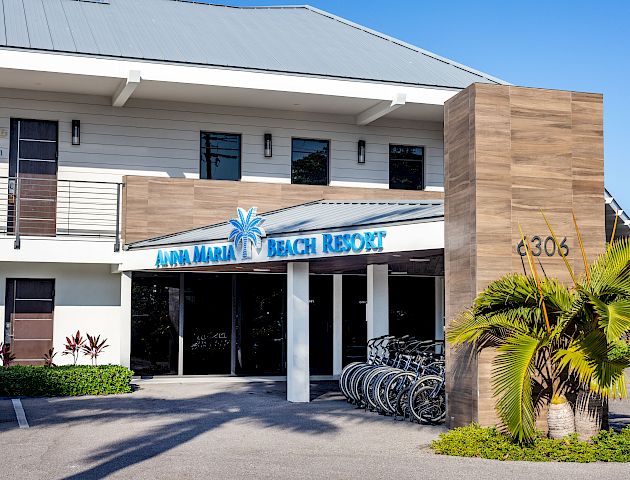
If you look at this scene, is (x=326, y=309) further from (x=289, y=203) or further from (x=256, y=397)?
(x=256, y=397)

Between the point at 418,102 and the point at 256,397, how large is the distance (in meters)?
8.60

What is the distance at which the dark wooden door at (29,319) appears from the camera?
20016mm

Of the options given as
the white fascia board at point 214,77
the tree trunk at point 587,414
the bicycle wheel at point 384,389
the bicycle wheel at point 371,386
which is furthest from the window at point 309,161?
the tree trunk at point 587,414

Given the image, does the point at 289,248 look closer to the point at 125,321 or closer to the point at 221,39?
the point at 125,321

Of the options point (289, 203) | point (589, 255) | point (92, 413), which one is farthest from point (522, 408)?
point (289, 203)

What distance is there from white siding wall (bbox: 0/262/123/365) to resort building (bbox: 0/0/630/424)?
44 mm

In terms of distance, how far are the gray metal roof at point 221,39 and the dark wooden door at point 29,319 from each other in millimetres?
5335

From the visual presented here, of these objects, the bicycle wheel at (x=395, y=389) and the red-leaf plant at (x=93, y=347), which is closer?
the bicycle wheel at (x=395, y=389)

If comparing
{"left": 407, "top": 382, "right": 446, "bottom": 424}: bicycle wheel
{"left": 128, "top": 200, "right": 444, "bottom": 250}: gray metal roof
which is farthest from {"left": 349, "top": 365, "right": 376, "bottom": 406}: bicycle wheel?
{"left": 128, "top": 200, "right": 444, "bottom": 250}: gray metal roof

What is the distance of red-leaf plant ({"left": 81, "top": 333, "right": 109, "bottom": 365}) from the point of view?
19578mm

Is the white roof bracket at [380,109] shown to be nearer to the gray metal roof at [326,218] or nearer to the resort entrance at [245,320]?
the gray metal roof at [326,218]

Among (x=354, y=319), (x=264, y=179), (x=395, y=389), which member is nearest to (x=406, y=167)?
(x=264, y=179)

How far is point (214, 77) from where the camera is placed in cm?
2005

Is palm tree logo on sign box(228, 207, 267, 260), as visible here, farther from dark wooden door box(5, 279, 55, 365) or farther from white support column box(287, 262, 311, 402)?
dark wooden door box(5, 279, 55, 365)
